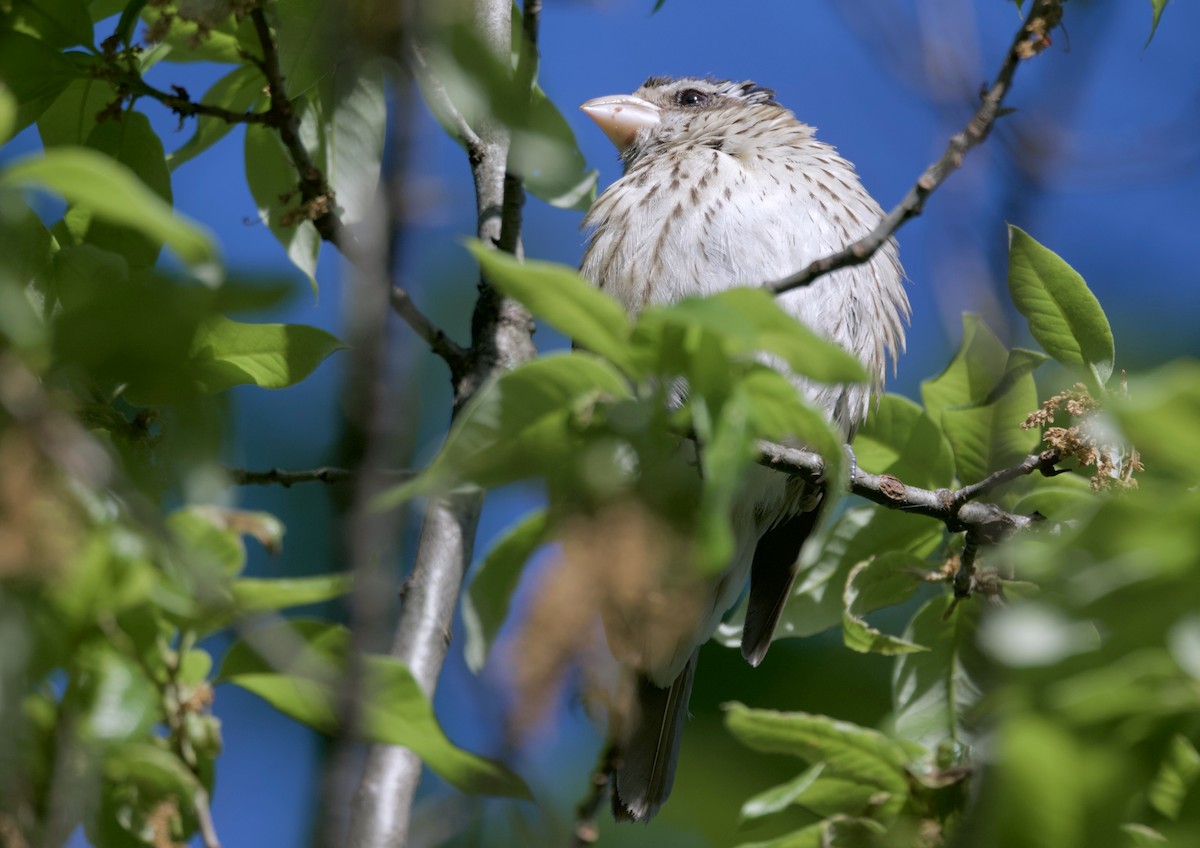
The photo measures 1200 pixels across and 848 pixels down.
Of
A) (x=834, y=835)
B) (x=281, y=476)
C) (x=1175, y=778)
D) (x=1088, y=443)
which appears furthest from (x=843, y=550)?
(x=1175, y=778)

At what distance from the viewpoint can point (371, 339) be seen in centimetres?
93

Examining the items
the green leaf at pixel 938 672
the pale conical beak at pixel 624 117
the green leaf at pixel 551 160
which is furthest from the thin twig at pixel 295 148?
the pale conical beak at pixel 624 117

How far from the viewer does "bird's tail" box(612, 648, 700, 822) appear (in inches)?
117

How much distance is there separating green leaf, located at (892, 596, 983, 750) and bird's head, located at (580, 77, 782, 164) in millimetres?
1905

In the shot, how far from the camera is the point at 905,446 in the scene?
8.32ft

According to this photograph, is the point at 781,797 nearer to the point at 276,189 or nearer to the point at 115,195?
the point at 115,195

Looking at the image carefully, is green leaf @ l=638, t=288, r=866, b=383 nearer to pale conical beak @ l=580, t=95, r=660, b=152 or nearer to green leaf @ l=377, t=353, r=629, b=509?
green leaf @ l=377, t=353, r=629, b=509

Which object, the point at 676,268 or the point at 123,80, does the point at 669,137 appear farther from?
the point at 123,80

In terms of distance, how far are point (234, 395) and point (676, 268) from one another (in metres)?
1.61

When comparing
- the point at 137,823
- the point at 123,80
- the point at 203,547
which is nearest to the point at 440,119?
the point at 123,80

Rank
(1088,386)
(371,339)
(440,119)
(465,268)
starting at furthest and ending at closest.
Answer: (465,268) < (440,119) < (1088,386) < (371,339)

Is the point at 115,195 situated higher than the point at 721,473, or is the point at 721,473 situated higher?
the point at 115,195

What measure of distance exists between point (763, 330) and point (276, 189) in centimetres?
154

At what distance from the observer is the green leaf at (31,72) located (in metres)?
1.87
